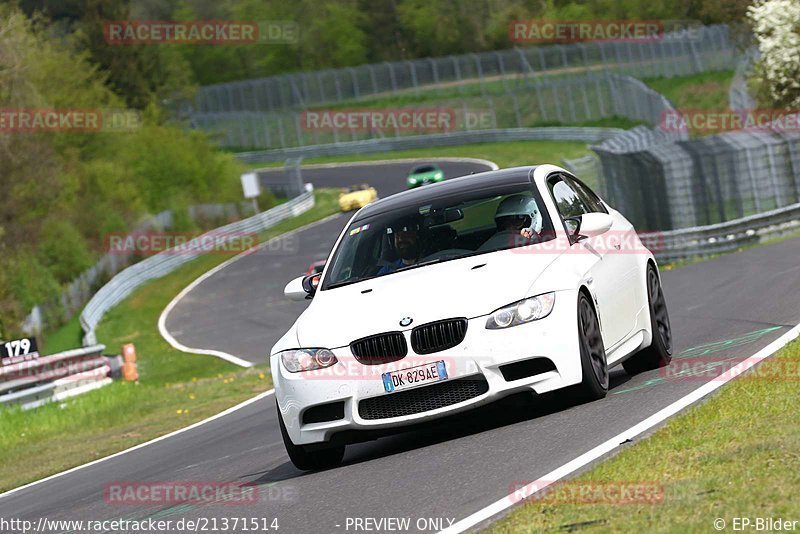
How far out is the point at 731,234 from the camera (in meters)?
28.6

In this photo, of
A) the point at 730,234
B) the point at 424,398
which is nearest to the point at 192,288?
the point at 730,234

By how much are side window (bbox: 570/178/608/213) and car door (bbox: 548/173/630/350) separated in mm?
266

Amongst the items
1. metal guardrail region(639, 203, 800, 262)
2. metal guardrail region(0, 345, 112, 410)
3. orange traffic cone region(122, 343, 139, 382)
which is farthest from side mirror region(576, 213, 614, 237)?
metal guardrail region(639, 203, 800, 262)

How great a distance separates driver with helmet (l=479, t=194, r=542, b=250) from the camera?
9.73m

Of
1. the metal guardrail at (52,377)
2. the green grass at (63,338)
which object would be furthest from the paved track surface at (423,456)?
the green grass at (63,338)

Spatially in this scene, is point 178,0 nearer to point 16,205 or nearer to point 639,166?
point 16,205

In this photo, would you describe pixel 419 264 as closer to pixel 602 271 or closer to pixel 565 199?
pixel 602 271

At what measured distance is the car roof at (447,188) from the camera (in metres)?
10.2

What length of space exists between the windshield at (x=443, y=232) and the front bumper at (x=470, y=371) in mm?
1047

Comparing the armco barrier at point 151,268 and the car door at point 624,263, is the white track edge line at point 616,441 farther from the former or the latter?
the armco barrier at point 151,268

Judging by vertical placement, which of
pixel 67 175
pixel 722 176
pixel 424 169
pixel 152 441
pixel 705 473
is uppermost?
pixel 67 175

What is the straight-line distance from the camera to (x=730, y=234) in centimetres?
2859

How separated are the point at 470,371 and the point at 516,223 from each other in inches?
64.6

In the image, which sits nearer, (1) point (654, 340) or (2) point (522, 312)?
(2) point (522, 312)
